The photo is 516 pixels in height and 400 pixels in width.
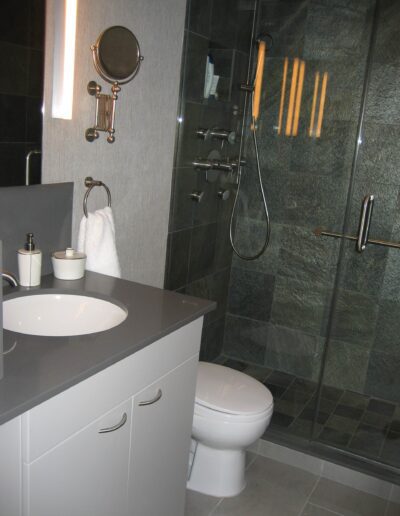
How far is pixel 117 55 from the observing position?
186cm

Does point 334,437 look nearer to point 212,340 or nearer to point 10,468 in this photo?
point 212,340

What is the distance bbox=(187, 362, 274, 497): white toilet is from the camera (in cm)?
205

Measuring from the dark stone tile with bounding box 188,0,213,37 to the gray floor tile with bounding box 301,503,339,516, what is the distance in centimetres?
200

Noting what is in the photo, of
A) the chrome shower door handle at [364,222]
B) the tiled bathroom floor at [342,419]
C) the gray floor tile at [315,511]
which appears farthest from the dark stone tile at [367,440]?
the chrome shower door handle at [364,222]

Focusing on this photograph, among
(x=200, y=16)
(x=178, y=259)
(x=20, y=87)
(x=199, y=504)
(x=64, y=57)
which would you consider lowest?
(x=199, y=504)

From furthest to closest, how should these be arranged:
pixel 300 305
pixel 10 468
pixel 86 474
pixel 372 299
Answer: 1. pixel 300 305
2. pixel 372 299
3. pixel 86 474
4. pixel 10 468

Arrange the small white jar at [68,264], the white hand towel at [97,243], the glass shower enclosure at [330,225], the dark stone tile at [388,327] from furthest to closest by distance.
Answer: the dark stone tile at [388,327] → the glass shower enclosure at [330,225] → the white hand towel at [97,243] → the small white jar at [68,264]

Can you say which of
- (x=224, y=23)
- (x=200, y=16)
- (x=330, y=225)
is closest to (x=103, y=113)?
(x=200, y=16)

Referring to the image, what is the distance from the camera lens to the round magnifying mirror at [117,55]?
1.79 m

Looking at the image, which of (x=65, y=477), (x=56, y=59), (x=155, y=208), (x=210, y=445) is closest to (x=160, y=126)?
(x=155, y=208)

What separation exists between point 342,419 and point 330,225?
943 millimetres

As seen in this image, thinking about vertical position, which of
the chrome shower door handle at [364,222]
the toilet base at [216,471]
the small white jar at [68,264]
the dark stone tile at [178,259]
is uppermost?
the chrome shower door handle at [364,222]

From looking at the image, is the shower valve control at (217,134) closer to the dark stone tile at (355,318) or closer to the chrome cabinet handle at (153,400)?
the dark stone tile at (355,318)

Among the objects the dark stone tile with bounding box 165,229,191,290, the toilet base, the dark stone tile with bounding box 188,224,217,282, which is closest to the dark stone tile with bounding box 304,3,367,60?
the dark stone tile with bounding box 188,224,217,282
